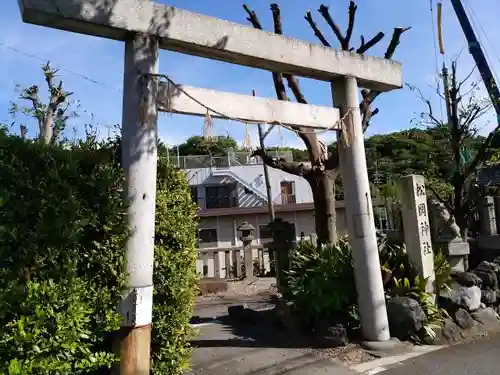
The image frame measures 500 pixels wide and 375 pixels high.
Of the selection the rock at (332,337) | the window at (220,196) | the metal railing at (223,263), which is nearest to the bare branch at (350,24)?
the rock at (332,337)

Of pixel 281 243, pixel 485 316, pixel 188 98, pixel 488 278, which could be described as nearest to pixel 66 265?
pixel 188 98

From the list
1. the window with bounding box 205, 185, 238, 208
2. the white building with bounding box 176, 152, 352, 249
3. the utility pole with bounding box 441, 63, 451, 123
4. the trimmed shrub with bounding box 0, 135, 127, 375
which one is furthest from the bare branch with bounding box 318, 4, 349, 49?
the window with bounding box 205, 185, 238, 208

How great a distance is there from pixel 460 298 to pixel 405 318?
1.51 m

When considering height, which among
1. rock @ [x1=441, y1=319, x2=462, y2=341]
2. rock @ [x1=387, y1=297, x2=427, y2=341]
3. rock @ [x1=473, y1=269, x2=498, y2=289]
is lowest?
rock @ [x1=441, y1=319, x2=462, y2=341]

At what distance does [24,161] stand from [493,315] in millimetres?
7387

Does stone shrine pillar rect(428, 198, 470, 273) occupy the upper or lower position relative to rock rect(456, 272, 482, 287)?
upper

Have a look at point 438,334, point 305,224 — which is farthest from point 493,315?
point 305,224

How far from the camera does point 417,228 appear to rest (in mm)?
7293

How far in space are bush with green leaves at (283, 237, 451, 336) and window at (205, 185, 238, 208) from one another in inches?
958

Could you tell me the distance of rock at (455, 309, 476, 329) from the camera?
6.94 m

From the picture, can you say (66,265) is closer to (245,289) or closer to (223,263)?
(245,289)

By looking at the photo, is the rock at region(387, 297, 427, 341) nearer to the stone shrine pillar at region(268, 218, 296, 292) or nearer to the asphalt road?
the asphalt road

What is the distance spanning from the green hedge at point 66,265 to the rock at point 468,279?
5448 millimetres

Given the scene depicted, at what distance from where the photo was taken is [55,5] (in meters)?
4.22
